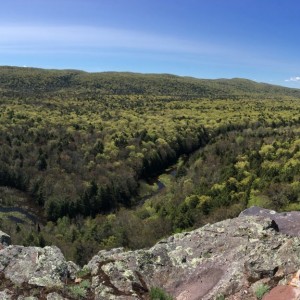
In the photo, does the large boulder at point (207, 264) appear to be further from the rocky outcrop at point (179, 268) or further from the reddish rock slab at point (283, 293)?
the reddish rock slab at point (283, 293)

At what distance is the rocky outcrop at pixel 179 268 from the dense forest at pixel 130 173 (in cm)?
3904

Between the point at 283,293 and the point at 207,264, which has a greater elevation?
the point at 283,293

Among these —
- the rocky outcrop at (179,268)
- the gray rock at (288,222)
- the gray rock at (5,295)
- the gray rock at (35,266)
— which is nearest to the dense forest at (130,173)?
the gray rock at (288,222)

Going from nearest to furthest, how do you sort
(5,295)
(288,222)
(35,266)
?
1. (5,295)
2. (35,266)
3. (288,222)

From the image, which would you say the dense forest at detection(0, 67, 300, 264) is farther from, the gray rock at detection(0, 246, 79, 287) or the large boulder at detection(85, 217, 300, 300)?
the gray rock at detection(0, 246, 79, 287)

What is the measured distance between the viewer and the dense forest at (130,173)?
2867 inches

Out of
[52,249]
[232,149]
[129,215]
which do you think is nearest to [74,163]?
[129,215]

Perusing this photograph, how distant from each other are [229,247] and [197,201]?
6483cm

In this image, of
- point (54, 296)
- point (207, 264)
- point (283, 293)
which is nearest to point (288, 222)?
point (207, 264)

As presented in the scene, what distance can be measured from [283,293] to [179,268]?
5372 mm

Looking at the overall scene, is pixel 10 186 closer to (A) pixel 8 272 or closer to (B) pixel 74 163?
(B) pixel 74 163

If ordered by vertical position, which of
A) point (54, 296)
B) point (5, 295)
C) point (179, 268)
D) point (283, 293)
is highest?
point (283, 293)

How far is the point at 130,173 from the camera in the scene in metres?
122

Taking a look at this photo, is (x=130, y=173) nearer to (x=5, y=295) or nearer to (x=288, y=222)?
(x=288, y=222)
